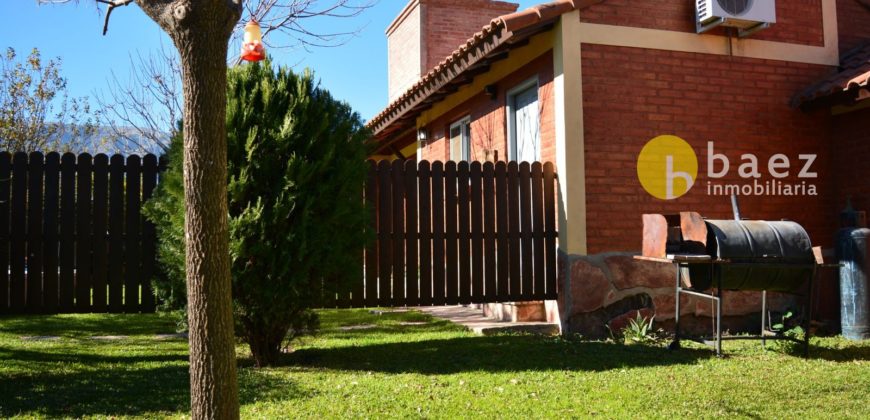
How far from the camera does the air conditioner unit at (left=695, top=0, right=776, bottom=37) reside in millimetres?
7766

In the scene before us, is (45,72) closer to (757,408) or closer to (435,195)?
(435,195)

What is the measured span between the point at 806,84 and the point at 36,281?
8933 millimetres

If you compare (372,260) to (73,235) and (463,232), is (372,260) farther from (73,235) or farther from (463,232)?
(73,235)

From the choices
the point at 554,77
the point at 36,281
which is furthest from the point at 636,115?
the point at 36,281

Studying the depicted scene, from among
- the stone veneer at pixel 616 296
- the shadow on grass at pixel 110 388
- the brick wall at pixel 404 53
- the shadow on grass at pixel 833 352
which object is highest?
the brick wall at pixel 404 53

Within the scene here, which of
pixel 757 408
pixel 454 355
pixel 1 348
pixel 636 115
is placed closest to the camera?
pixel 757 408

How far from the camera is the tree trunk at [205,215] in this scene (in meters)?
2.84

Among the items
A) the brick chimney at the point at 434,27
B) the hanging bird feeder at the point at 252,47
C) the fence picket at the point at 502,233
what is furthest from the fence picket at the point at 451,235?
the brick chimney at the point at 434,27

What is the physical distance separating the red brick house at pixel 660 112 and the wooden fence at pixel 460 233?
0.31 metres

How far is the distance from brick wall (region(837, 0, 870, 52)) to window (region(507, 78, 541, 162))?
13.1 ft

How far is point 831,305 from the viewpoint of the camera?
8.09 metres

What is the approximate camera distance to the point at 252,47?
6430 millimetres

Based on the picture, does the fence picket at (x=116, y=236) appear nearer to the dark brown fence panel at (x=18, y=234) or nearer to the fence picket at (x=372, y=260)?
the dark brown fence panel at (x=18, y=234)

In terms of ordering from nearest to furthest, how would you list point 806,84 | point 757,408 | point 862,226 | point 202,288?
point 202,288
point 757,408
point 862,226
point 806,84
